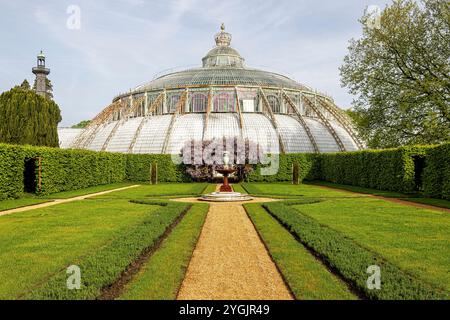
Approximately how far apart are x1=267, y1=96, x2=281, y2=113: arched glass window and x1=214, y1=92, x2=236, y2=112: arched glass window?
5860 millimetres

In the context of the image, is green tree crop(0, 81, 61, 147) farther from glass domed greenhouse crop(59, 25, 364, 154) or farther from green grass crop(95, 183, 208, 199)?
green grass crop(95, 183, 208, 199)

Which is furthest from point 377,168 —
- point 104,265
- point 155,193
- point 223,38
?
point 223,38

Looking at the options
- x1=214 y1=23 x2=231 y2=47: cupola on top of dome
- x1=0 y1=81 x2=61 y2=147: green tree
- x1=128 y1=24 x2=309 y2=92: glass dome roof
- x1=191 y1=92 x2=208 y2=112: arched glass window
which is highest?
x1=214 y1=23 x2=231 y2=47: cupola on top of dome

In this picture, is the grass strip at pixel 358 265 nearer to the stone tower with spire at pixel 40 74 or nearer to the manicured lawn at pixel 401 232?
the manicured lawn at pixel 401 232

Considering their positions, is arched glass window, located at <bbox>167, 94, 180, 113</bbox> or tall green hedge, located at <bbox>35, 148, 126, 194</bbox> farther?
arched glass window, located at <bbox>167, 94, 180, 113</bbox>

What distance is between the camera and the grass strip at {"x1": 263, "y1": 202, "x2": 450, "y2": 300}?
605 centimetres

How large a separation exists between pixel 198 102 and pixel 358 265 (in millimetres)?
51209

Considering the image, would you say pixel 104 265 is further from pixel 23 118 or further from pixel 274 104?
pixel 274 104

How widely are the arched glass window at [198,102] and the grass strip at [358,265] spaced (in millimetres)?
45900

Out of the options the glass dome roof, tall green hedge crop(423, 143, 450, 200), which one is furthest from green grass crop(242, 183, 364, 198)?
the glass dome roof

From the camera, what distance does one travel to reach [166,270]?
766cm

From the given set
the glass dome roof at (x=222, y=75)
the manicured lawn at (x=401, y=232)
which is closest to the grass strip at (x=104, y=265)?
the manicured lawn at (x=401, y=232)

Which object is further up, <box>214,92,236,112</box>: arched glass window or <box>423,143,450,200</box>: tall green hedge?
<box>214,92,236,112</box>: arched glass window

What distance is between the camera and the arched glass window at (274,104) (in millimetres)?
59094
